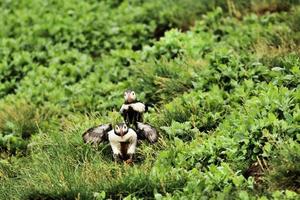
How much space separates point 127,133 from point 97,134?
410 mm

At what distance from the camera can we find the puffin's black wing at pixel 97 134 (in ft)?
20.9

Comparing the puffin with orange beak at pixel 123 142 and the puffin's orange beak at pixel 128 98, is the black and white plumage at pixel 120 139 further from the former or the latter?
the puffin's orange beak at pixel 128 98

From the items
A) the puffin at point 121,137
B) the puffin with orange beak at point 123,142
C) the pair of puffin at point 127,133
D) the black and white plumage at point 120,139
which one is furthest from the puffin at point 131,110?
the puffin with orange beak at point 123,142

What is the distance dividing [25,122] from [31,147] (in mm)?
955

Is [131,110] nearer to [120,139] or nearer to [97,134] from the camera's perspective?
[97,134]

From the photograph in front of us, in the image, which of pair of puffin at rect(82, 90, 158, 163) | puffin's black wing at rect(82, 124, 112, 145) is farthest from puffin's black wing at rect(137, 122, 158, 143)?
puffin's black wing at rect(82, 124, 112, 145)

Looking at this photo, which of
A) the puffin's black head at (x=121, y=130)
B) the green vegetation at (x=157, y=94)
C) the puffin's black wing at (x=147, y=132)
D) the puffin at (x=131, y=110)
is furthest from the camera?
the puffin at (x=131, y=110)

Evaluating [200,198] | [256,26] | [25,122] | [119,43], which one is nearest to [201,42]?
[256,26]

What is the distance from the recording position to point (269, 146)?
5695 mm

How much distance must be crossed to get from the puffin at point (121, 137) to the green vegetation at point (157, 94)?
119 millimetres

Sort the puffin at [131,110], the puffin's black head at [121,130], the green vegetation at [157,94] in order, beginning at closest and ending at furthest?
1. the green vegetation at [157,94]
2. the puffin's black head at [121,130]
3. the puffin at [131,110]

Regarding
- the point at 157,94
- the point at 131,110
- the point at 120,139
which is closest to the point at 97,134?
the point at 120,139

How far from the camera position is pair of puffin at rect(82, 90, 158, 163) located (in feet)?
20.0

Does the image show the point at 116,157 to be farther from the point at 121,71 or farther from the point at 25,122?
the point at 121,71
